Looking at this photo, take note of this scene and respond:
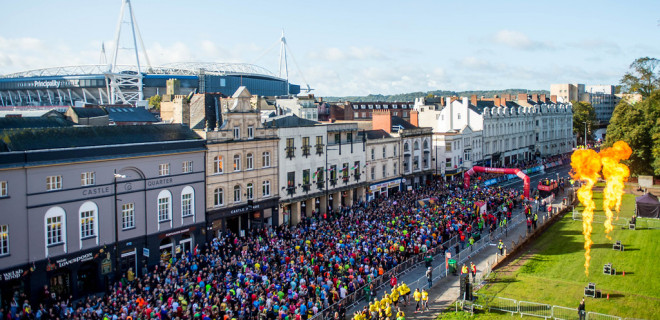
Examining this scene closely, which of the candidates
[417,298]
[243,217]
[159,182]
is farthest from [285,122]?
[417,298]

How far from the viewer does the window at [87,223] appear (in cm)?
3189

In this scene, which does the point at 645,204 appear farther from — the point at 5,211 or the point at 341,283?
the point at 5,211

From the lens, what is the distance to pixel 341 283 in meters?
31.0

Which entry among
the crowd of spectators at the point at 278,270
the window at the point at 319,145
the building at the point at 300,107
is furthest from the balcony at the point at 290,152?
the building at the point at 300,107

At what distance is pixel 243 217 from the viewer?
4344 cm

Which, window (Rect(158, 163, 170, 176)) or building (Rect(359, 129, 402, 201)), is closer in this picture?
window (Rect(158, 163, 170, 176))

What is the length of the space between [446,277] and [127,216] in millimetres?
19866

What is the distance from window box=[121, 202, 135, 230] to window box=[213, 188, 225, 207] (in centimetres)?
696

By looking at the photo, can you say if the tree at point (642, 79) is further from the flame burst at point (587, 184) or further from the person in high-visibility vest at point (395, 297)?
the person in high-visibility vest at point (395, 297)

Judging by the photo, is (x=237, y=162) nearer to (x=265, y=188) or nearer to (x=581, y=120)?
(x=265, y=188)

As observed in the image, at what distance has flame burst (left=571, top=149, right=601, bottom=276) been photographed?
1663 inches

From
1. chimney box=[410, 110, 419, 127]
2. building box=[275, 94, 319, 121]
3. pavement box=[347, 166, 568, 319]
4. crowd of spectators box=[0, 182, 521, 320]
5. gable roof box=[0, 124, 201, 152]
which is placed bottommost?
pavement box=[347, 166, 568, 319]

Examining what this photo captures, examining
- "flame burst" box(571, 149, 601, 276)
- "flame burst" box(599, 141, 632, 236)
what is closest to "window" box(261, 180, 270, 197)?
"flame burst" box(571, 149, 601, 276)

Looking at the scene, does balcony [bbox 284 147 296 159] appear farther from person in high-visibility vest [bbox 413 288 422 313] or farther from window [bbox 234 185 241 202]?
person in high-visibility vest [bbox 413 288 422 313]
